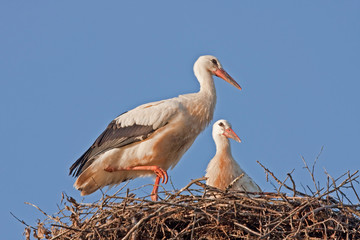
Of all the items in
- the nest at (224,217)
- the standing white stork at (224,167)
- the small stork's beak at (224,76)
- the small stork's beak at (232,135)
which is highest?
the small stork's beak at (224,76)

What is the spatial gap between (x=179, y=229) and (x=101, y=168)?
7.18 ft

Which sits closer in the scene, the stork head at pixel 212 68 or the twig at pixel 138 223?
the twig at pixel 138 223

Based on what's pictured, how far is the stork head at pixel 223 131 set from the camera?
9.00 m

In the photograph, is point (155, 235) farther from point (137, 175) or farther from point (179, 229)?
point (137, 175)

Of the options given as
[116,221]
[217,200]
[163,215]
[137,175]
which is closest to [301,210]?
[217,200]

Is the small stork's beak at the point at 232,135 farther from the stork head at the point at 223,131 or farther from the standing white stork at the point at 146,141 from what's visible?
the standing white stork at the point at 146,141

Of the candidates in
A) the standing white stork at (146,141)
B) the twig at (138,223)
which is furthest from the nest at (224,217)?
the standing white stork at (146,141)

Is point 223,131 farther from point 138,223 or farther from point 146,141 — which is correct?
A: point 138,223

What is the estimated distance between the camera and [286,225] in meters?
5.89

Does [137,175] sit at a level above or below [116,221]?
above

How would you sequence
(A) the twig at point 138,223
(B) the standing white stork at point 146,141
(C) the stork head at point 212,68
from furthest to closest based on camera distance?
(C) the stork head at point 212,68 → (B) the standing white stork at point 146,141 → (A) the twig at point 138,223

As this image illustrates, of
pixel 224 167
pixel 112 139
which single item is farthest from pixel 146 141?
pixel 224 167

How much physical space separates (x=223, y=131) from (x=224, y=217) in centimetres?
318

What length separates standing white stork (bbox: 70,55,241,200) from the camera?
26.1ft
